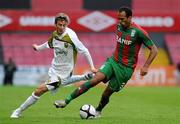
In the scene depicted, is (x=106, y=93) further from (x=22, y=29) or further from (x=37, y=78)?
(x=22, y=29)

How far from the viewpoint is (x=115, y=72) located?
14062 mm

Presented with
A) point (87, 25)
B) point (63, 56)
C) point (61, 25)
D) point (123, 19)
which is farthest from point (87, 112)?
point (87, 25)

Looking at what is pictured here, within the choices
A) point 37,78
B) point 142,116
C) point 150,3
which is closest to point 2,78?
point 37,78

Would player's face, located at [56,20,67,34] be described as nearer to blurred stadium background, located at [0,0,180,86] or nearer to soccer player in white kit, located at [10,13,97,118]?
soccer player in white kit, located at [10,13,97,118]

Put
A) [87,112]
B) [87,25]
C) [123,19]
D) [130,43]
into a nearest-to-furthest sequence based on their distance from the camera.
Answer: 1. [123,19]
2. [130,43]
3. [87,112]
4. [87,25]

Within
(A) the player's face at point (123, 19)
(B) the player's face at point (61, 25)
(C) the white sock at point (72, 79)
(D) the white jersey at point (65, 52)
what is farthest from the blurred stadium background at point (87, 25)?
(A) the player's face at point (123, 19)

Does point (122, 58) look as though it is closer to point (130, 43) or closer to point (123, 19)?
point (130, 43)

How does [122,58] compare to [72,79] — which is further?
[72,79]

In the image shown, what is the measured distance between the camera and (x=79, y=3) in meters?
45.0

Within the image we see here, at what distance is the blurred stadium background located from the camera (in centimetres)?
4306

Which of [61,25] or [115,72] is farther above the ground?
[61,25]

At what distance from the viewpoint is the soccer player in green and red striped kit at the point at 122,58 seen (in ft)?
45.3

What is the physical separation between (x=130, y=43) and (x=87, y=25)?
30498 millimetres

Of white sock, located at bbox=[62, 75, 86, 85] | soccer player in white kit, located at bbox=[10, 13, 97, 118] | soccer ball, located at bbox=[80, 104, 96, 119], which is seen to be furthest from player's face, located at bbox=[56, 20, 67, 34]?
soccer ball, located at bbox=[80, 104, 96, 119]
